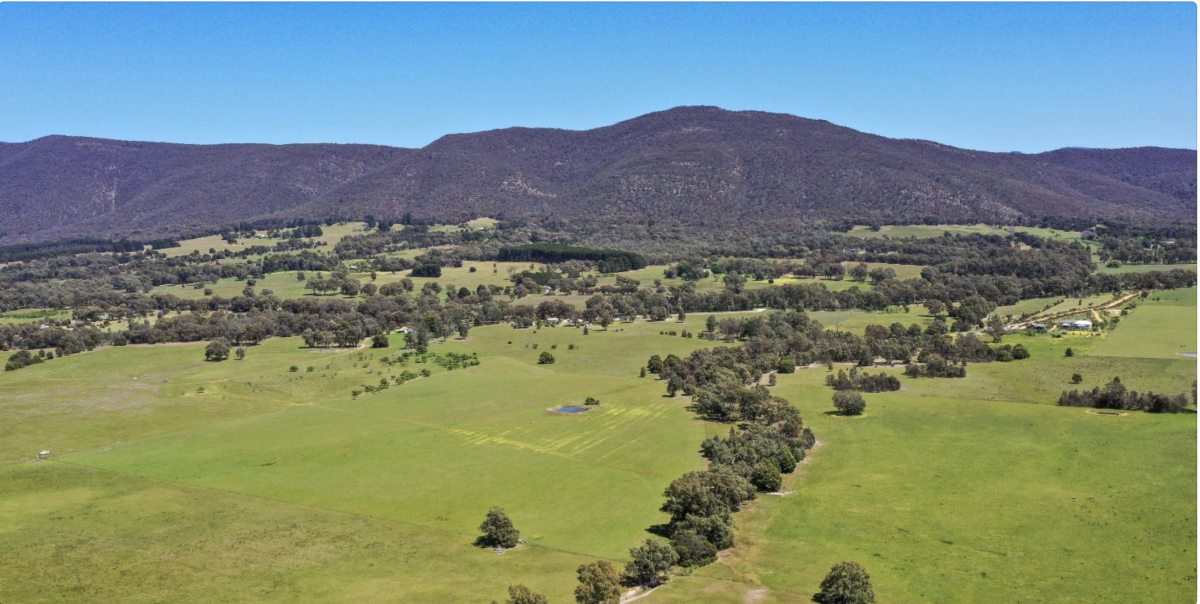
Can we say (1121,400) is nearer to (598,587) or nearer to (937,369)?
(937,369)

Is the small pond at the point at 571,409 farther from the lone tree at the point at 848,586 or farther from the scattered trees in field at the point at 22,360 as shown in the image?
the scattered trees in field at the point at 22,360

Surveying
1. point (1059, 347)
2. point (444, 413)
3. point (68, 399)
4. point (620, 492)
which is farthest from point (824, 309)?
point (68, 399)

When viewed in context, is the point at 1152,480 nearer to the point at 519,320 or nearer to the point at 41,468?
the point at 41,468

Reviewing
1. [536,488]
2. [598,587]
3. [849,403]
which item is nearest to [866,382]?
[849,403]

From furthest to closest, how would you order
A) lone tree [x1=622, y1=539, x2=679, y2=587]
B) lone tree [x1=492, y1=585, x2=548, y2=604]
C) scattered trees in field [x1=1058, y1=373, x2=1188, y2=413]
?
scattered trees in field [x1=1058, y1=373, x2=1188, y2=413] < lone tree [x1=622, y1=539, x2=679, y2=587] < lone tree [x1=492, y1=585, x2=548, y2=604]

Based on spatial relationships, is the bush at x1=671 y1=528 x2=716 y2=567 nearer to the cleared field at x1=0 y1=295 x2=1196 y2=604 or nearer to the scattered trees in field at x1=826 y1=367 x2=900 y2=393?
the cleared field at x1=0 y1=295 x2=1196 y2=604

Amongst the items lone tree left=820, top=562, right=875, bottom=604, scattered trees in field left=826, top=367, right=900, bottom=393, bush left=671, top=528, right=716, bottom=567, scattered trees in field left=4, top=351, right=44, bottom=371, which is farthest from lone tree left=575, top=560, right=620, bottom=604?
scattered trees in field left=4, top=351, right=44, bottom=371
